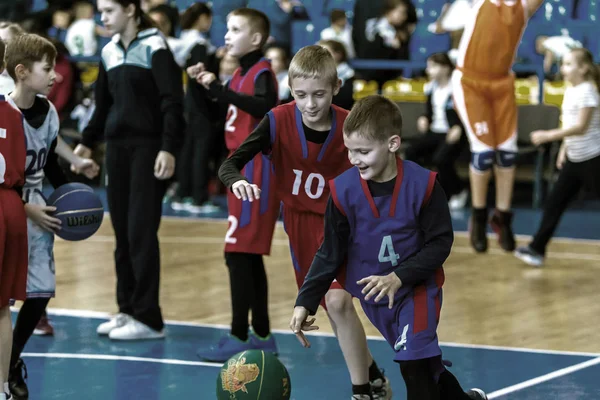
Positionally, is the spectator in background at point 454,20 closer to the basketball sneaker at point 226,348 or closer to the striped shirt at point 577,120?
the striped shirt at point 577,120

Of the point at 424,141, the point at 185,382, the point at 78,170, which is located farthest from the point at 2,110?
the point at 424,141

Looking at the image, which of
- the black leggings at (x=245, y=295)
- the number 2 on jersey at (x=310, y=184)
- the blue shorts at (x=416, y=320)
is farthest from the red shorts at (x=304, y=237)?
the blue shorts at (x=416, y=320)

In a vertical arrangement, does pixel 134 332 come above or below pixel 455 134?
below

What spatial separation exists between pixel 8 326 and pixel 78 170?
139 cm

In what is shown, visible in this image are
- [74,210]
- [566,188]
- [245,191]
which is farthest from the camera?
[566,188]

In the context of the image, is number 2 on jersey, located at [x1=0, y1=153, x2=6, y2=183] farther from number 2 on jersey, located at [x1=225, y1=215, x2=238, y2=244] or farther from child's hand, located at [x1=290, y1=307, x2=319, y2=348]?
number 2 on jersey, located at [x1=225, y1=215, x2=238, y2=244]

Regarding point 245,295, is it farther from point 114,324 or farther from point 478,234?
point 478,234

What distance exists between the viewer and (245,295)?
6164 mm

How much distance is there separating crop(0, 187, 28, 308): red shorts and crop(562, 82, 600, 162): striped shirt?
17.8 feet

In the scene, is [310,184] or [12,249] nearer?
[12,249]

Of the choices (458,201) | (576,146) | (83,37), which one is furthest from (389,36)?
(576,146)

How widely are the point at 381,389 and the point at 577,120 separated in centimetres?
453

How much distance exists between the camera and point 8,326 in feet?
16.1

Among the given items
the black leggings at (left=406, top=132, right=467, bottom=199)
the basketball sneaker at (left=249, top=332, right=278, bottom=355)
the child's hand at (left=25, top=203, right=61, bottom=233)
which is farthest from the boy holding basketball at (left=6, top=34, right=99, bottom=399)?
the black leggings at (left=406, top=132, right=467, bottom=199)
